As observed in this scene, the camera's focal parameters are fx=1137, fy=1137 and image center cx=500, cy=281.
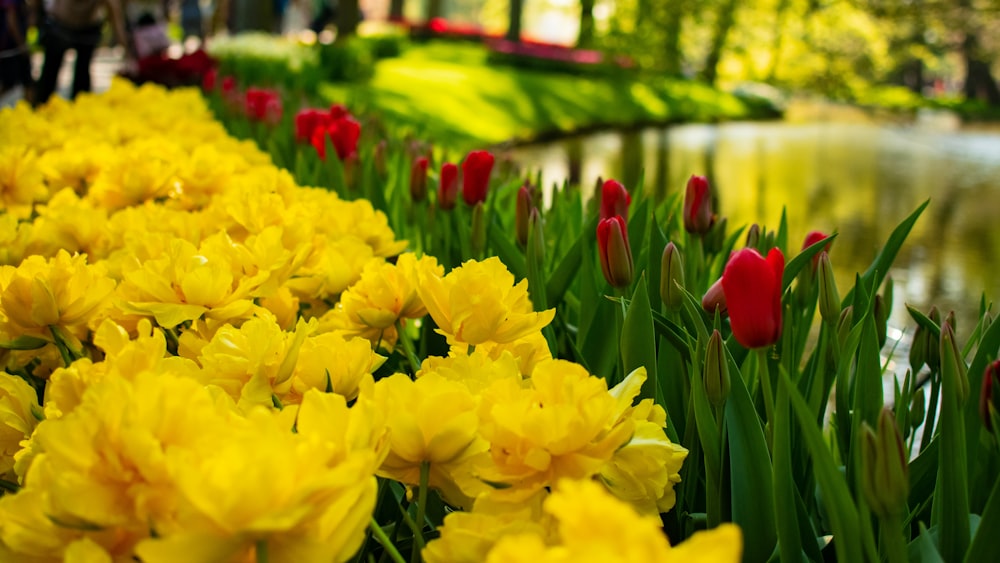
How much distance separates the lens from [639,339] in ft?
4.85

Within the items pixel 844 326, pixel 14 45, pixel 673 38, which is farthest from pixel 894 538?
pixel 673 38

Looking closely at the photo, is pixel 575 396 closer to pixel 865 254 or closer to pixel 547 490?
pixel 547 490

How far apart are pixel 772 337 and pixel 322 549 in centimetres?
58

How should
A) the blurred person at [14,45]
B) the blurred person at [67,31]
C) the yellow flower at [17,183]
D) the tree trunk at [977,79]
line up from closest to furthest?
the yellow flower at [17,183], the blurred person at [14,45], the blurred person at [67,31], the tree trunk at [977,79]

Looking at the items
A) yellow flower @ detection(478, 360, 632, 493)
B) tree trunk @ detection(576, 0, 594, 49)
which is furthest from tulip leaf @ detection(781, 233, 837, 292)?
tree trunk @ detection(576, 0, 594, 49)

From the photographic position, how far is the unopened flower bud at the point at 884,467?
968 mm

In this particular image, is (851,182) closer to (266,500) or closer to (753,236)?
(753,236)

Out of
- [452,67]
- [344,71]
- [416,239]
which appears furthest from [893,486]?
[452,67]

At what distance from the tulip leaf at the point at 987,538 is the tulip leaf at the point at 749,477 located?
0.74 ft

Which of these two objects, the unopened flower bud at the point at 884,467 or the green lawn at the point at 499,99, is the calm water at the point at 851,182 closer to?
the green lawn at the point at 499,99

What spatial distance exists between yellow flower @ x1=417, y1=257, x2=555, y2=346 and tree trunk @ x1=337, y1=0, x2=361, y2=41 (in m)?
15.9

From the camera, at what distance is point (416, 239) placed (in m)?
2.83

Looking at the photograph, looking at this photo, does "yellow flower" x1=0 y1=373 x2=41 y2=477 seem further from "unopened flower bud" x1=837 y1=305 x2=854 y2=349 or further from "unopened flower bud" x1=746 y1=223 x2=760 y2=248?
"unopened flower bud" x1=746 y1=223 x2=760 y2=248

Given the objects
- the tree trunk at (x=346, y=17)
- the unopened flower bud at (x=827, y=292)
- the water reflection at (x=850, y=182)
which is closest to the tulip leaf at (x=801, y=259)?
the unopened flower bud at (x=827, y=292)
